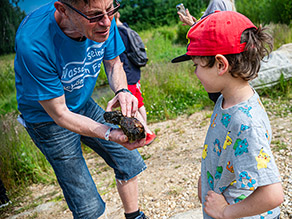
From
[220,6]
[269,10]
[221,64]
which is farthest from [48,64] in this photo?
[269,10]

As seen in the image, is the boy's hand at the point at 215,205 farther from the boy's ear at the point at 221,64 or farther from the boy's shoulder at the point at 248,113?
the boy's ear at the point at 221,64

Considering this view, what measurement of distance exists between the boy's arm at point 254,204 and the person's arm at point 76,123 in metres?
0.80

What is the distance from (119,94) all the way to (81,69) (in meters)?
0.35

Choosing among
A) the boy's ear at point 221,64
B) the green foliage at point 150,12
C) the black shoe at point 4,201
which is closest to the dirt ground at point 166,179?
the black shoe at point 4,201

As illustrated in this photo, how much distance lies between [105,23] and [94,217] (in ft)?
5.03

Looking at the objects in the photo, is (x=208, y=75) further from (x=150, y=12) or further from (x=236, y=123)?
(x=150, y=12)

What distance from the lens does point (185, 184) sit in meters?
3.51

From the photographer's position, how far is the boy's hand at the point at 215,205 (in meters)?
1.50

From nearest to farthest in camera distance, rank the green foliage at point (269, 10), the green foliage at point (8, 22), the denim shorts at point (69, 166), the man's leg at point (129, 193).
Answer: the denim shorts at point (69, 166)
the man's leg at point (129, 193)
the green foliage at point (8, 22)
the green foliage at point (269, 10)

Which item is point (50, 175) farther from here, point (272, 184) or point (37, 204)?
point (272, 184)

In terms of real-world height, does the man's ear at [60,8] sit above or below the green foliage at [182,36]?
above

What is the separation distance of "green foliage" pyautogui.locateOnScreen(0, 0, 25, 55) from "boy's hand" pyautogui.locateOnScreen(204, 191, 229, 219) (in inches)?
376

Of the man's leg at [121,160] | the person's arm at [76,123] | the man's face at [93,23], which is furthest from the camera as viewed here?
the man's leg at [121,160]

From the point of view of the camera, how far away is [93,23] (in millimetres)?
1912
